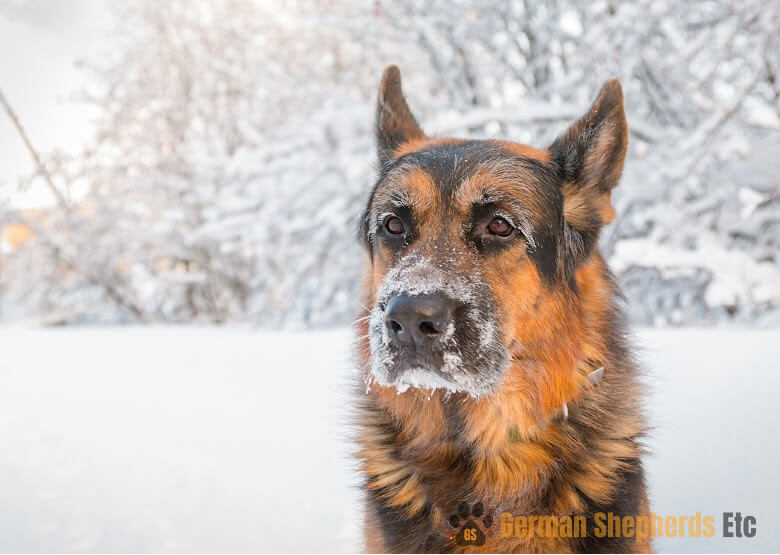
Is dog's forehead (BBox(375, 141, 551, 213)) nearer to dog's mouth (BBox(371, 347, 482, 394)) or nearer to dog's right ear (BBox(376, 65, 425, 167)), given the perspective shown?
dog's right ear (BBox(376, 65, 425, 167))

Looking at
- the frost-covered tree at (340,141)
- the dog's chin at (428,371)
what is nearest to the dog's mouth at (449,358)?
the dog's chin at (428,371)

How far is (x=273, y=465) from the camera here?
3.86m

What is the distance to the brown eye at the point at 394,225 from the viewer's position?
8.74 feet

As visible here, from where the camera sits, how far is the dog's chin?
2.20 metres

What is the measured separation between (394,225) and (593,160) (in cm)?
98

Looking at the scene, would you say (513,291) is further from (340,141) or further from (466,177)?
(340,141)

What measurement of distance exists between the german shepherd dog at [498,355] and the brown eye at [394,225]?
0.01 m

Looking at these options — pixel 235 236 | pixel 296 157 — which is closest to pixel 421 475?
pixel 296 157

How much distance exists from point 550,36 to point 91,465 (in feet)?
26.5

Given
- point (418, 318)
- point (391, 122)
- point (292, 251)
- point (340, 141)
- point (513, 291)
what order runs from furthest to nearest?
point (292, 251) < point (340, 141) < point (391, 122) < point (513, 291) < point (418, 318)

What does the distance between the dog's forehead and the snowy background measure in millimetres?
1018

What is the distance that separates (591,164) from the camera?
9.00 ft

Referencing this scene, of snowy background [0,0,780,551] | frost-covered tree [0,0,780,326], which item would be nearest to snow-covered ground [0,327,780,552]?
snowy background [0,0,780,551]

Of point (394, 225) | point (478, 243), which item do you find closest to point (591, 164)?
point (478, 243)
